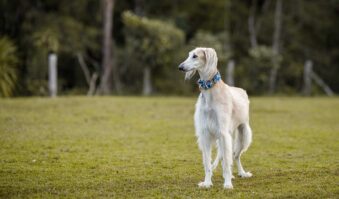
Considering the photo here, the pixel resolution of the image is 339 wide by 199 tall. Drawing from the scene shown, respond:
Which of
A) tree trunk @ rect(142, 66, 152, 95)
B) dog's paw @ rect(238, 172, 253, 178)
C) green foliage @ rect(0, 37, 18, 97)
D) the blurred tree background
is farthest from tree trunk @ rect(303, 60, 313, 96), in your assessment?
dog's paw @ rect(238, 172, 253, 178)

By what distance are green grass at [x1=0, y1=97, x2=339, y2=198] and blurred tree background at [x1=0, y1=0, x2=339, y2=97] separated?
22.0 feet

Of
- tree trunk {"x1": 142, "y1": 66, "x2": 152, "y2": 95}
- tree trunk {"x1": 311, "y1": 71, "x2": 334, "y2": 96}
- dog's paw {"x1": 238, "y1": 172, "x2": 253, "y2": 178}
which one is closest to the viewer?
dog's paw {"x1": 238, "y1": 172, "x2": 253, "y2": 178}

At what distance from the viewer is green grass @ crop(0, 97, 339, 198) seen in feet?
26.4

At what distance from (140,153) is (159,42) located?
17332mm

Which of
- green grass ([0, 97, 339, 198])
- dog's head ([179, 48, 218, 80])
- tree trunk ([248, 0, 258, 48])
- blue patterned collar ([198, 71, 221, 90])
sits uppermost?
tree trunk ([248, 0, 258, 48])

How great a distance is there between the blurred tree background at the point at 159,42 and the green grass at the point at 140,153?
22.0 ft

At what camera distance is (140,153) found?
1150 cm

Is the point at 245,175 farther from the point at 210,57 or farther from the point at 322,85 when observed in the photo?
the point at 322,85

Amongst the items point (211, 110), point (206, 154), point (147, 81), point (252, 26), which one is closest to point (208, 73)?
point (211, 110)

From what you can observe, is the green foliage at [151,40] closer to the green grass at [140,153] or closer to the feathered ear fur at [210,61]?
the green grass at [140,153]

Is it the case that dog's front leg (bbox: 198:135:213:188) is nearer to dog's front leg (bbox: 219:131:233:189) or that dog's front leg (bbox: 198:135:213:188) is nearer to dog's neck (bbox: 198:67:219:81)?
dog's front leg (bbox: 219:131:233:189)

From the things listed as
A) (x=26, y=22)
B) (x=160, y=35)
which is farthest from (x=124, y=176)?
(x=26, y=22)

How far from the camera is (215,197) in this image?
7.58m

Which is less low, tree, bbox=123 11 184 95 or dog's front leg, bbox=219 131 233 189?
tree, bbox=123 11 184 95
